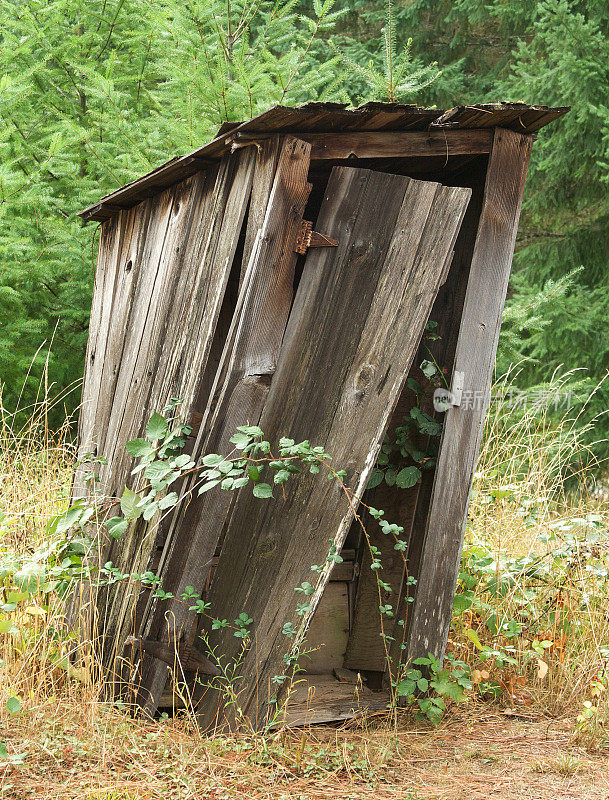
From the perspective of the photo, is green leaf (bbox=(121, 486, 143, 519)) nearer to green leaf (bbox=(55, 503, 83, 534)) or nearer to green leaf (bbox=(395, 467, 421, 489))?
green leaf (bbox=(55, 503, 83, 534))

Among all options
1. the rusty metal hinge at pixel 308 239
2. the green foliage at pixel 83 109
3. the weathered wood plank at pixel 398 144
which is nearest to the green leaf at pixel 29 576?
the rusty metal hinge at pixel 308 239

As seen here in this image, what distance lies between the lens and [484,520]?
498cm

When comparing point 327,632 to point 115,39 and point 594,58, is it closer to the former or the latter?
point 115,39

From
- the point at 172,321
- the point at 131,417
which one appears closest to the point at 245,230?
the point at 172,321

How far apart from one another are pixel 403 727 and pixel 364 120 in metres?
2.64

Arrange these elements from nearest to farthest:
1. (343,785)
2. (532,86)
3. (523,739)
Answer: (343,785) < (523,739) < (532,86)

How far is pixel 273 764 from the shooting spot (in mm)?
2750

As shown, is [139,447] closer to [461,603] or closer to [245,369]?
[245,369]

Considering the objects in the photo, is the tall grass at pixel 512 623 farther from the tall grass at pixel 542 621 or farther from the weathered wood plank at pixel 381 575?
the weathered wood plank at pixel 381 575

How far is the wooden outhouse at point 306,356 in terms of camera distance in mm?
3029

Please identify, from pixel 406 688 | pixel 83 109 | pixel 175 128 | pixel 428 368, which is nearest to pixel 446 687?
pixel 406 688

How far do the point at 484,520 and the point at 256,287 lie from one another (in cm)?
270

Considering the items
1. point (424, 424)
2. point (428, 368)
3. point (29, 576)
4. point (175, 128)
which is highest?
point (175, 128)

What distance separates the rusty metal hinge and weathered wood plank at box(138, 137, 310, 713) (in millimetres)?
37
